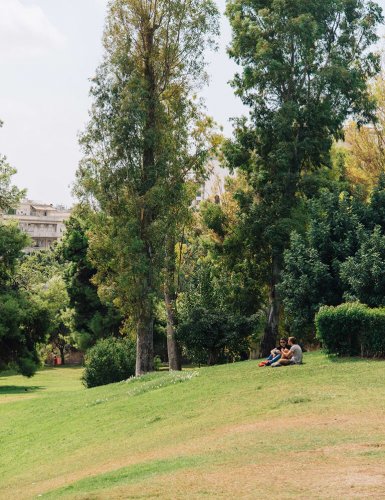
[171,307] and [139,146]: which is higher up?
[139,146]

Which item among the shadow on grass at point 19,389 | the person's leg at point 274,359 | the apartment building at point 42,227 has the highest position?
the apartment building at point 42,227

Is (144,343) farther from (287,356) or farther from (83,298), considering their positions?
(83,298)

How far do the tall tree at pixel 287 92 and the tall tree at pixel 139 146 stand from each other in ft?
8.83

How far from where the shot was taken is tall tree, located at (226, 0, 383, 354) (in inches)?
1481

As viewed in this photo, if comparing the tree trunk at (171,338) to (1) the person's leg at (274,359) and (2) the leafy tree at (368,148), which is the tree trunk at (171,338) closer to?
(2) the leafy tree at (368,148)

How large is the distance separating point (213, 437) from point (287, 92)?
24.4 m

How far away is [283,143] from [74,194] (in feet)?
30.3

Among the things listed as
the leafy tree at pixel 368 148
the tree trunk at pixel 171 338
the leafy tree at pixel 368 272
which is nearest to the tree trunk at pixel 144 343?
the tree trunk at pixel 171 338

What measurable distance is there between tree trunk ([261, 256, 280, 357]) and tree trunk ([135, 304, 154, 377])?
5101mm

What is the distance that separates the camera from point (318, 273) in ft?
105

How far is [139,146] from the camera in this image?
36688 millimetres

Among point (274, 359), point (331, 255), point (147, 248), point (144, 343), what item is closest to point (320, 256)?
point (331, 255)

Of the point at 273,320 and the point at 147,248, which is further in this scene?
the point at 273,320

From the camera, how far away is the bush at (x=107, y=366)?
39.3 metres
